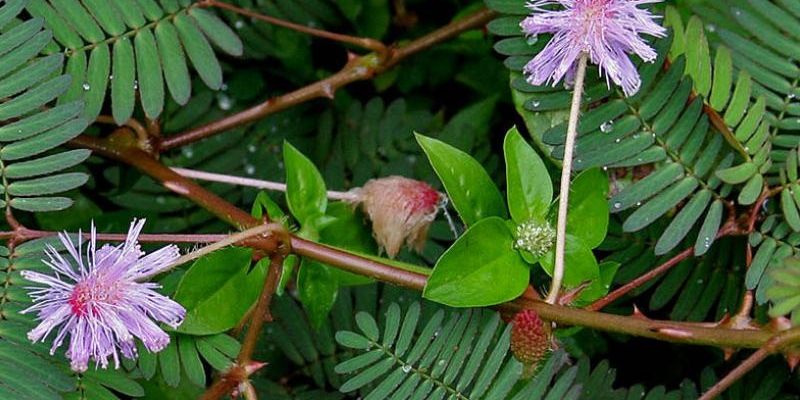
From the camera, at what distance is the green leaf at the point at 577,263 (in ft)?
3.53

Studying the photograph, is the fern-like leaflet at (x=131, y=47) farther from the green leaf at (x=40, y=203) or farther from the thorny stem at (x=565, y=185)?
the thorny stem at (x=565, y=185)

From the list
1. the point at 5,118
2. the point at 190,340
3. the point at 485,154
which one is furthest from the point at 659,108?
the point at 5,118

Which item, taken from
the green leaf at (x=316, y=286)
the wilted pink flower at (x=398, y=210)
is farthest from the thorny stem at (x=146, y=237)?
the wilted pink flower at (x=398, y=210)

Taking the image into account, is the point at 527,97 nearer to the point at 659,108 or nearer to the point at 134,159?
the point at 659,108

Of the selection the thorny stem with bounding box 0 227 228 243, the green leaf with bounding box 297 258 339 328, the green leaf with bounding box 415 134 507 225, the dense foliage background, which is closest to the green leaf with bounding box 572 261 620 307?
the dense foliage background

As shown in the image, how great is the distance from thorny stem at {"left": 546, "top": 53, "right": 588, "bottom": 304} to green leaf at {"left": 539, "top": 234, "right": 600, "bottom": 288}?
0.04 feet

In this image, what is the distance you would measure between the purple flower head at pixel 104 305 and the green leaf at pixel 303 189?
24cm

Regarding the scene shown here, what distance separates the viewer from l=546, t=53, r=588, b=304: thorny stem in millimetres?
1038

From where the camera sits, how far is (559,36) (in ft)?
3.55

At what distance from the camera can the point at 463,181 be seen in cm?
108

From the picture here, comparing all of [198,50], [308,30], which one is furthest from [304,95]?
[198,50]

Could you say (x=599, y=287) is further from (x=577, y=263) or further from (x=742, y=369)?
(x=742, y=369)

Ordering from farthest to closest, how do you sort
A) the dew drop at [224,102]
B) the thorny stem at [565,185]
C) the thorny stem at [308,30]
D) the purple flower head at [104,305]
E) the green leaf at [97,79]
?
the dew drop at [224,102] < the thorny stem at [308,30] < the green leaf at [97,79] < the thorny stem at [565,185] < the purple flower head at [104,305]

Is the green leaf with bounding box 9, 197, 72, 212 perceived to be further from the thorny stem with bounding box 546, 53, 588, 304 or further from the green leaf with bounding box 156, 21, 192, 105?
the thorny stem with bounding box 546, 53, 588, 304
